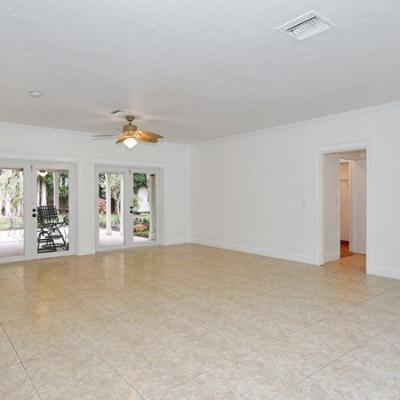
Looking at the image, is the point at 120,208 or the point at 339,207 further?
the point at 120,208

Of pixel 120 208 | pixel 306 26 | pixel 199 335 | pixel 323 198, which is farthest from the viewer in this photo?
pixel 120 208

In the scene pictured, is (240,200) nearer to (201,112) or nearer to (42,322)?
(201,112)

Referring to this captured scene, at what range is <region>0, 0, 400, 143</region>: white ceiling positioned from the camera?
2482mm

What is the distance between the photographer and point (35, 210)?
22.0 ft

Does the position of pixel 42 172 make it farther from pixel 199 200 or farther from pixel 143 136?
pixel 199 200

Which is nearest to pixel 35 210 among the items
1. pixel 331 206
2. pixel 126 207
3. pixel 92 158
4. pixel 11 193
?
pixel 11 193

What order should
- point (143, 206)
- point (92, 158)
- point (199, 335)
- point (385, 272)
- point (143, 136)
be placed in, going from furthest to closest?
1. point (143, 206)
2. point (92, 158)
3. point (143, 136)
4. point (385, 272)
5. point (199, 335)

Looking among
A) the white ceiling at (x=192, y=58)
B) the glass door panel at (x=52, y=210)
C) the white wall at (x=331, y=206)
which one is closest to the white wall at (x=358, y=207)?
the white wall at (x=331, y=206)

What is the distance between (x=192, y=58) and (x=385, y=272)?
170 inches

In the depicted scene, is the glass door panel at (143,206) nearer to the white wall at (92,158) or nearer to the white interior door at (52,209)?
A: the white wall at (92,158)

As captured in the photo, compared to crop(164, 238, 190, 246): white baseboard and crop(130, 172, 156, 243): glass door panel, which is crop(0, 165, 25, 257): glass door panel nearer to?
crop(130, 172, 156, 243): glass door panel

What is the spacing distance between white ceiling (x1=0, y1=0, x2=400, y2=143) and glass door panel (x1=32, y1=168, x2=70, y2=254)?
5.23 feet

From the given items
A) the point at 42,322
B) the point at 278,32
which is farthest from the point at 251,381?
the point at 278,32

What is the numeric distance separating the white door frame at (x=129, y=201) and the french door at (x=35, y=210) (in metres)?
0.59
